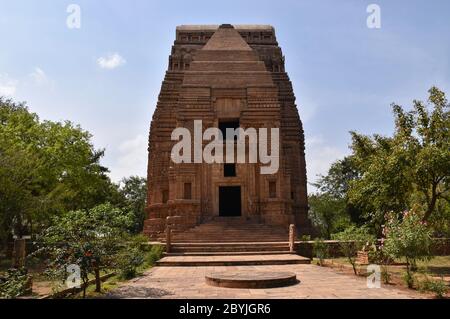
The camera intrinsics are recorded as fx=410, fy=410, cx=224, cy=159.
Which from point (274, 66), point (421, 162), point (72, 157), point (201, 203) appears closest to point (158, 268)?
point (201, 203)

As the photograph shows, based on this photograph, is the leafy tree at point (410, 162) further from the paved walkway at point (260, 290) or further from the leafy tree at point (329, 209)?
the leafy tree at point (329, 209)

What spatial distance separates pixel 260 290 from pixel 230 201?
15813 millimetres

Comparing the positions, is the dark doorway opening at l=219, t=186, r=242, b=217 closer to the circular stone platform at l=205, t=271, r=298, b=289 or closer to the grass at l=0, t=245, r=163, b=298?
the grass at l=0, t=245, r=163, b=298

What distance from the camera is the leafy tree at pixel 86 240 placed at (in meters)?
9.26

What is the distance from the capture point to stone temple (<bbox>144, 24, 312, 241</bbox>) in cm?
2298

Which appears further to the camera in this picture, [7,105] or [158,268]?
[7,105]

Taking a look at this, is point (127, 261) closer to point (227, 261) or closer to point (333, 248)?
point (227, 261)

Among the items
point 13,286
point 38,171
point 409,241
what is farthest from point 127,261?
point 38,171

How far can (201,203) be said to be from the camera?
23.5 m

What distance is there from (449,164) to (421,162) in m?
0.96

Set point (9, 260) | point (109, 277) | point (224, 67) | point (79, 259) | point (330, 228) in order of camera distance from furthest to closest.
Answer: point (330, 228) < point (224, 67) < point (9, 260) < point (109, 277) < point (79, 259)

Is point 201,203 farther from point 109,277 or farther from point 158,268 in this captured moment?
point 109,277

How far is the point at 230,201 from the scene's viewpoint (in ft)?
84.1

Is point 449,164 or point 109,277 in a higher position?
point 449,164
